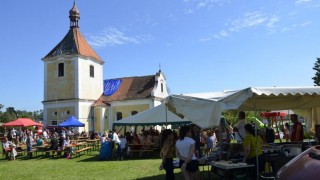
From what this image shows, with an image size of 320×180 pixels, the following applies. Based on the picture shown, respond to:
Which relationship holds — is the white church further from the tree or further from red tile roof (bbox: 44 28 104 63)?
the tree

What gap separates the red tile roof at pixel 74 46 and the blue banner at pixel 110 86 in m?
3.77

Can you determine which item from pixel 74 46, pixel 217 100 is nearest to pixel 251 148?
pixel 217 100

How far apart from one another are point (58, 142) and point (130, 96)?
2438 cm

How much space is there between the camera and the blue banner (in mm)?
49819

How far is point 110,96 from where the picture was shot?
48844 mm

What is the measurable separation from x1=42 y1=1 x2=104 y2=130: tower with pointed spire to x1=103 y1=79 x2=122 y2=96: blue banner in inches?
75.1

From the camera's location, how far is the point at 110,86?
167 ft

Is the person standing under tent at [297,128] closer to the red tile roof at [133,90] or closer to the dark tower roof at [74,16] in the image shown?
the red tile roof at [133,90]

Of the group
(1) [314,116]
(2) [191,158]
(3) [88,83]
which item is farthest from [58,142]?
(3) [88,83]

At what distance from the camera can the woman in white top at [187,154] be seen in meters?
7.71

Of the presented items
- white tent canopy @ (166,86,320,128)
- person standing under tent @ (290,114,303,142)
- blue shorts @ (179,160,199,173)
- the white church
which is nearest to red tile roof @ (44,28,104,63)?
the white church

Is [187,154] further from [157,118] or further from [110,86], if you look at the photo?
[110,86]

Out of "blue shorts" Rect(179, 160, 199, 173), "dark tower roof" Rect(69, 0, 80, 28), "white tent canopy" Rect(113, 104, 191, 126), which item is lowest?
"blue shorts" Rect(179, 160, 199, 173)

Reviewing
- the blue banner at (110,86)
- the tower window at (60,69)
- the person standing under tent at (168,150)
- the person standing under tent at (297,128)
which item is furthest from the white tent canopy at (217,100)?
the blue banner at (110,86)
